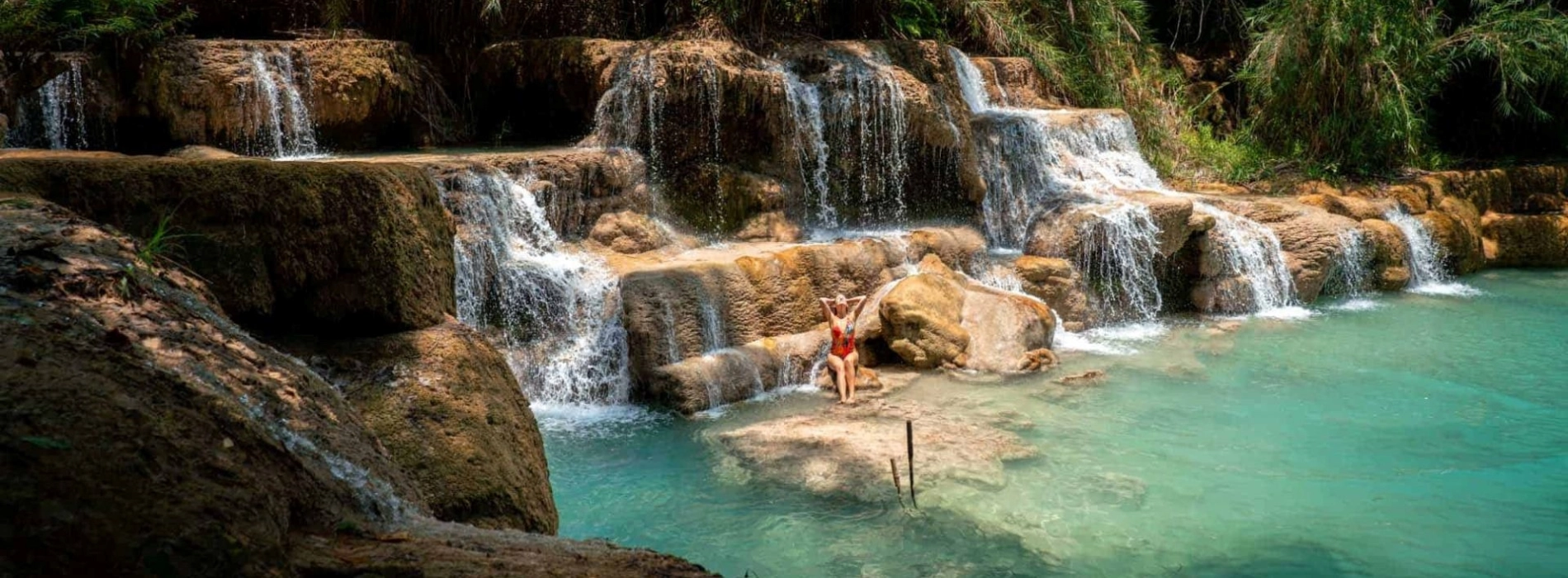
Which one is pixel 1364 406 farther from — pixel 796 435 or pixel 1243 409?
pixel 796 435

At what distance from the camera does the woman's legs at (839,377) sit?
8406 millimetres

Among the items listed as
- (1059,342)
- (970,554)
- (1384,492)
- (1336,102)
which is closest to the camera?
(970,554)

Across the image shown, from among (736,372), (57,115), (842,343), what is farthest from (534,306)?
(57,115)

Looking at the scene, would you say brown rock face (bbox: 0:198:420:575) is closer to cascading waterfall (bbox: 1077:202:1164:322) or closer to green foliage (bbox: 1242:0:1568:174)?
cascading waterfall (bbox: 1077:202:1164:322)

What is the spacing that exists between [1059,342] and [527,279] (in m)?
4.82

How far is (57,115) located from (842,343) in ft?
21.4

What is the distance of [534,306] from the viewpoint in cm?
859

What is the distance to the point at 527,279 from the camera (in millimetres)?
8578

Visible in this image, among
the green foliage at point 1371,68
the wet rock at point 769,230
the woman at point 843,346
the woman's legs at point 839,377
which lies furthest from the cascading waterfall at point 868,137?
the green foliage at point 1371,68

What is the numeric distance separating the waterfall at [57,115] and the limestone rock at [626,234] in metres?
4.20

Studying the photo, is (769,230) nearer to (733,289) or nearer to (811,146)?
(811,146)

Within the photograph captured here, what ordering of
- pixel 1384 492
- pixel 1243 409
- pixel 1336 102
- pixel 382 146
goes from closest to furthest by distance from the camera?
pixel 1384 492, pixel 1243 409, pixel 382 146, pixel 1336 102

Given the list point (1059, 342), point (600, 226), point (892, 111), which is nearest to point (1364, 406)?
point (1059, 342)

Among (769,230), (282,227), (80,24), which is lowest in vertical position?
(769,230)
